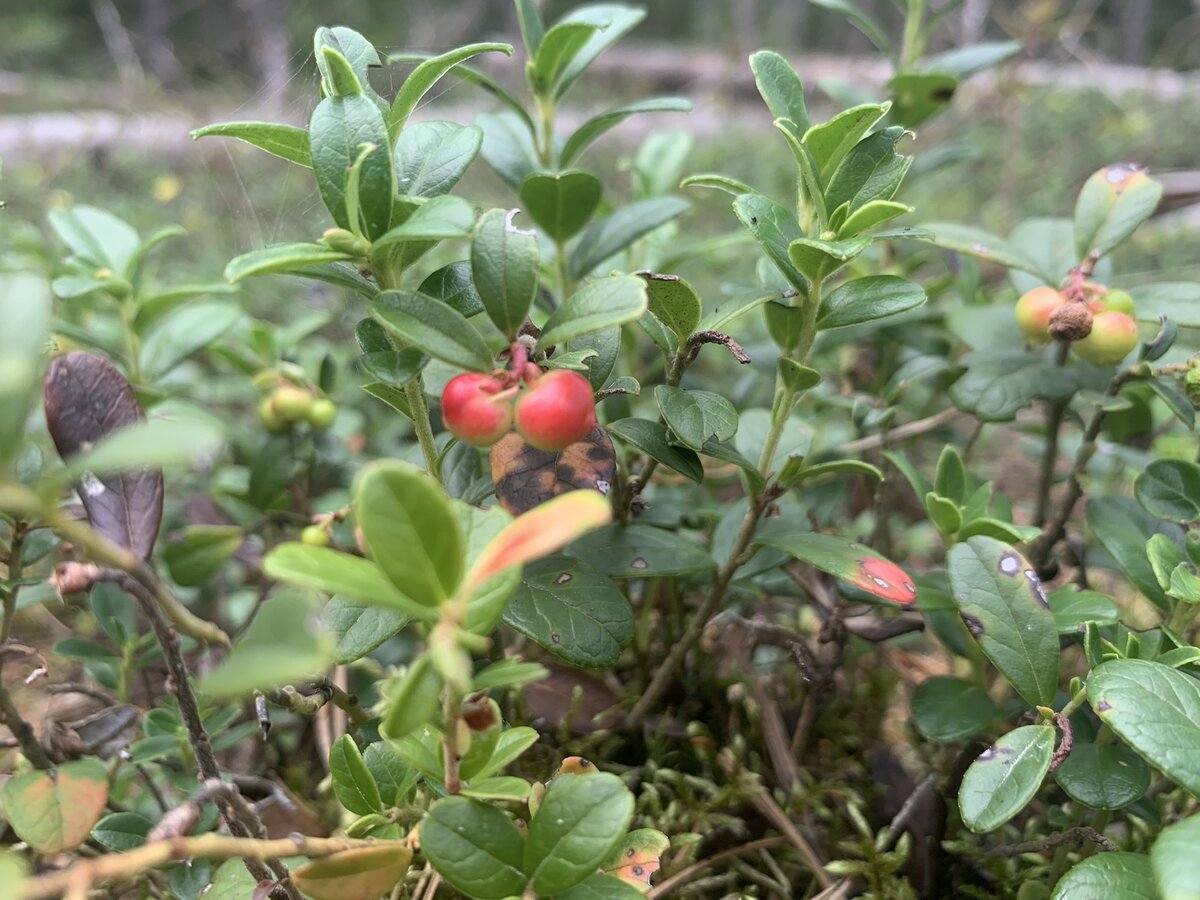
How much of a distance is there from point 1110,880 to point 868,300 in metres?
0.45

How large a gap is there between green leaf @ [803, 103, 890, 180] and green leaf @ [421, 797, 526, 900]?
0.54 m

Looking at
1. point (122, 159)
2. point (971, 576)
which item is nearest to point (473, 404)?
point (971, 576)

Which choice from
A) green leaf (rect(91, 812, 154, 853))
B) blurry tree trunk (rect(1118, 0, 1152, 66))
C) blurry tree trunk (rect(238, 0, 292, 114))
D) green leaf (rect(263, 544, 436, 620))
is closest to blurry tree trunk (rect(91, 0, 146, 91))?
blurry tree trunk (rect(238, 0, 292, 114))

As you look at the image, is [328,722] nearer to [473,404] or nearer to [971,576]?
[473,404]

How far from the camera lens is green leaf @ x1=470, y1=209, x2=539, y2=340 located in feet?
1.94

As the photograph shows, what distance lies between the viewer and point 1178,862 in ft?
1.52

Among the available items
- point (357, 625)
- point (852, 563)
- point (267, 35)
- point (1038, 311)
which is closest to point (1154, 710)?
point (852, 563)

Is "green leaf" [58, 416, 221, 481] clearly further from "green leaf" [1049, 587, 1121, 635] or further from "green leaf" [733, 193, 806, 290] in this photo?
"green leaf" [1049, 587, 1121, 635]

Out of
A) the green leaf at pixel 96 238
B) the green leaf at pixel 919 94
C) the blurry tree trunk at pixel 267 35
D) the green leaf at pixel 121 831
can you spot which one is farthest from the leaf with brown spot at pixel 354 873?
the blurry tree trunk at pixel 267 35

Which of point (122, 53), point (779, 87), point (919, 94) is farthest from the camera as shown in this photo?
point (122, 53)

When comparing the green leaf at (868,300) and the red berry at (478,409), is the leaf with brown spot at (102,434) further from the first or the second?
the green leaf at (868,300)

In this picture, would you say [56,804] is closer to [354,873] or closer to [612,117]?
[354,873]

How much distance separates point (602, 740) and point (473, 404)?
0.50 metres

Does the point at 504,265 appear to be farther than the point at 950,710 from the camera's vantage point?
No
